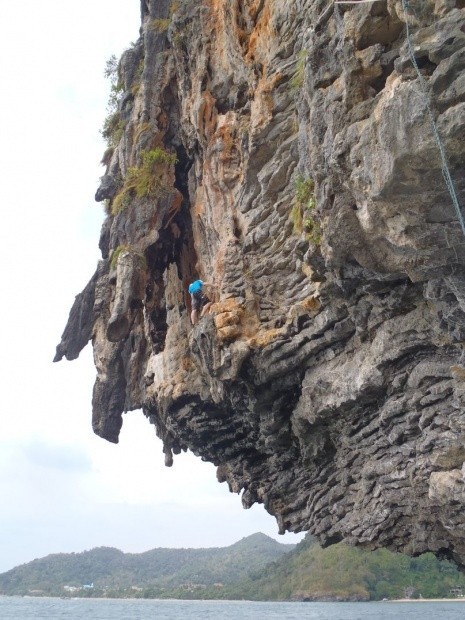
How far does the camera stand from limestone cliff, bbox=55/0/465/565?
6.57m

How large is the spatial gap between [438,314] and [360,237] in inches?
71.2

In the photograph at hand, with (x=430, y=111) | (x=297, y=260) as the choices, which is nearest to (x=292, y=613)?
(x=297, y=260)

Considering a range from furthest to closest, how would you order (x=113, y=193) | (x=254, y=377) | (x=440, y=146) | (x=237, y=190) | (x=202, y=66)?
(x=113, y=193) → (x=202, y=66) → (x=237, y=190) → (x=254, y=377) → (x=440, y=146)

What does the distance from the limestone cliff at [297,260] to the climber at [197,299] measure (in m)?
0.73

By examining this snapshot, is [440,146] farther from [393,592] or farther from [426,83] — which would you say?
[393,592]

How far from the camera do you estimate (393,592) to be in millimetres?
94875

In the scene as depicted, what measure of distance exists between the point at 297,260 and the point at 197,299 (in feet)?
11.6

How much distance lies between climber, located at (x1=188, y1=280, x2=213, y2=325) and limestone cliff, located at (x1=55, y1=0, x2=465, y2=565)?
73 cm

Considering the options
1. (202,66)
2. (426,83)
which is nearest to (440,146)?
(426,83)

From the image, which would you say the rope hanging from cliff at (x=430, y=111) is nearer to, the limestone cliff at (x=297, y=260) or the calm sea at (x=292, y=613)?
the limestone cliff at (x=297, y=260)

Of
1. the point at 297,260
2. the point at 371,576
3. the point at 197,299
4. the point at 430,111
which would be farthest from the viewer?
the point at 371,576

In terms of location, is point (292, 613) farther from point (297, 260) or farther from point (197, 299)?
point (297, 260)

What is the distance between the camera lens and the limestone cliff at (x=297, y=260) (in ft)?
21.6

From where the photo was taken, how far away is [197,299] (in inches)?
563
